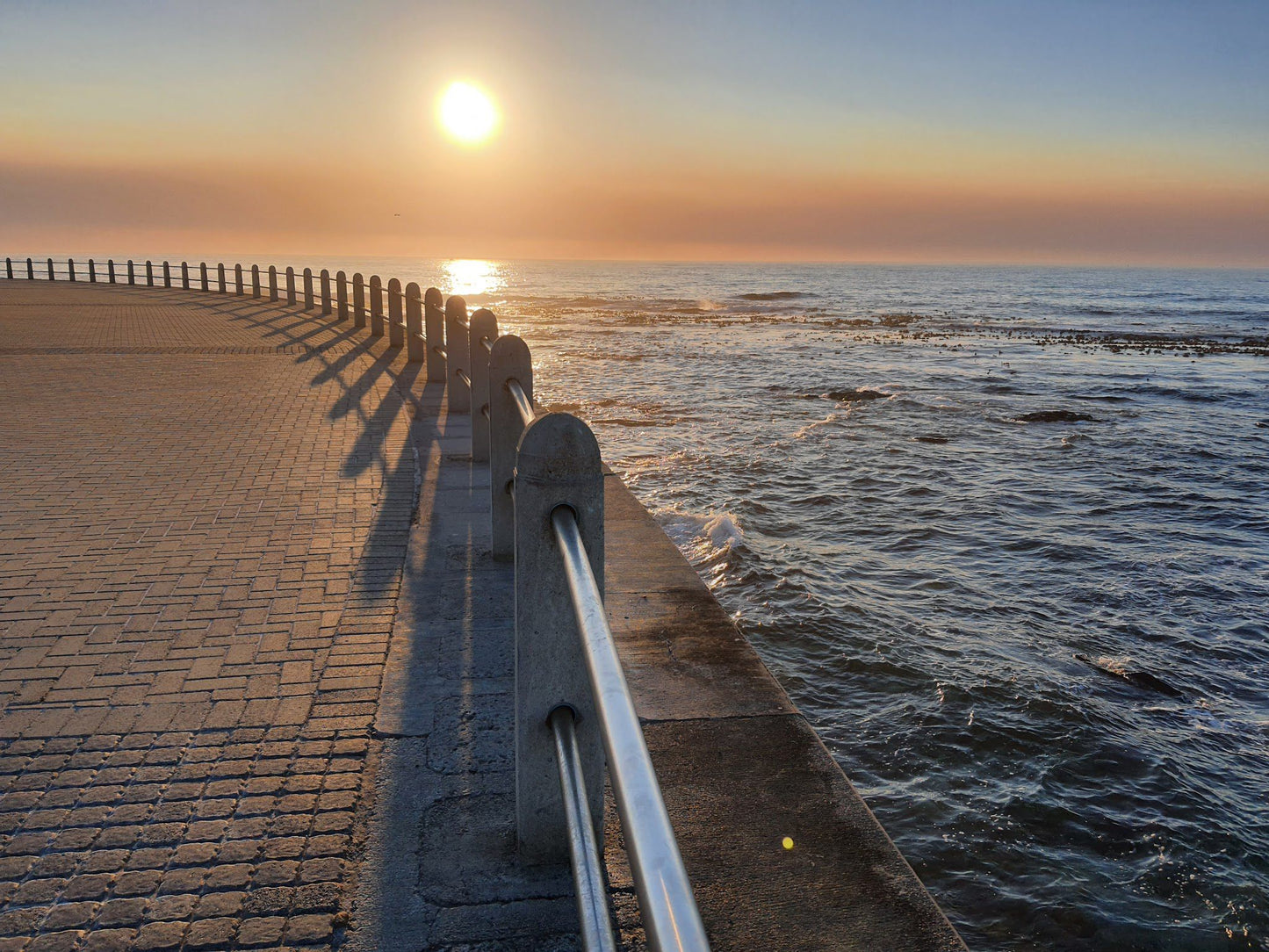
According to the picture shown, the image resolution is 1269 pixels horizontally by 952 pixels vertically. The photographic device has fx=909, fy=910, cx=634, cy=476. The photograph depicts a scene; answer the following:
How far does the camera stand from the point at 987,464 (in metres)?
13.6

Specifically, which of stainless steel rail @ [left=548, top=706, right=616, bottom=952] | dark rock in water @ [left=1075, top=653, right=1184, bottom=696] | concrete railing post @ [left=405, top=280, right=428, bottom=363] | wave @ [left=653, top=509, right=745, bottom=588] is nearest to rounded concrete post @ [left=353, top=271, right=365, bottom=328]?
concrete railing post @ [left=405, top=280, right=428, bottom=363]

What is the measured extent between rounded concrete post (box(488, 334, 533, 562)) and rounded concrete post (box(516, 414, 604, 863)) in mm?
2118

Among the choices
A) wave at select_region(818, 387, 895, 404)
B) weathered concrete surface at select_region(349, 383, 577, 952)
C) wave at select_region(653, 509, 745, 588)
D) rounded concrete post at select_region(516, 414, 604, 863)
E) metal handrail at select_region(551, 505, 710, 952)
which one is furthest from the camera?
wave at select_region(818, 387, 895, 404)

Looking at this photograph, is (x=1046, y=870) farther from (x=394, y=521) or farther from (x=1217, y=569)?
(x=1217, y=569)

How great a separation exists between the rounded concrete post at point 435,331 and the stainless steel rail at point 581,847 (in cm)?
992

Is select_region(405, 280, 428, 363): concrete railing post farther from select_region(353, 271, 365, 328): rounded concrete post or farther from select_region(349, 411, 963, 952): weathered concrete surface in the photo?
select_region(349, 411, 963, 952): weathered concrete surface

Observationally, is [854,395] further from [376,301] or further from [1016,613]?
[1016,613]

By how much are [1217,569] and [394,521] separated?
7933 millimetres

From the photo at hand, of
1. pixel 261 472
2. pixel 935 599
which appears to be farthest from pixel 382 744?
pixel 935 599

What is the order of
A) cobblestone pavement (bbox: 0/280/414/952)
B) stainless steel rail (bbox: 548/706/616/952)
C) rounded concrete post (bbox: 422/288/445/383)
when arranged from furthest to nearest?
rounded concrete post (bbox: 422/288/445/383) → cobblestone pavement (bbox: 0/280/414/952) → stainless steel rail (bbox: 548/706/616/952)

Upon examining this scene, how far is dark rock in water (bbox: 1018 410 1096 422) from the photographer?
17.9 metres

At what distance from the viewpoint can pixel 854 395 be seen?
2048 centimetres

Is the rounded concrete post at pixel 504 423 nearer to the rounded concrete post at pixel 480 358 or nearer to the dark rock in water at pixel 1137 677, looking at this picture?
the rounded concrete post at pixel 480 358

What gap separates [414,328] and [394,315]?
7.05 feet
